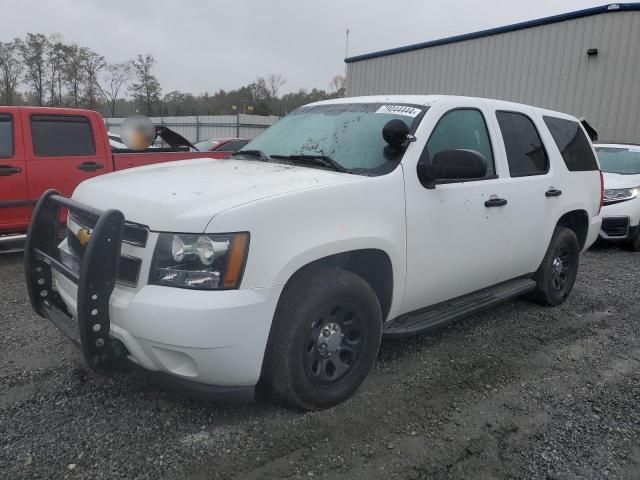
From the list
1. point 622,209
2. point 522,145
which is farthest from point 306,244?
point 622,209

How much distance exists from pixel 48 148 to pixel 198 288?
4.92 metres

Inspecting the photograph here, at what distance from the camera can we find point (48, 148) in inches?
248

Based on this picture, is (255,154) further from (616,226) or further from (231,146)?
(231,146)

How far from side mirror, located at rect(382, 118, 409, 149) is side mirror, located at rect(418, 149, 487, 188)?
0.21 metres

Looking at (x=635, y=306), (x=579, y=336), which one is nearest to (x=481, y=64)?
(x=635, y=306)

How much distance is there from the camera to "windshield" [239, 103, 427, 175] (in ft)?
10.6

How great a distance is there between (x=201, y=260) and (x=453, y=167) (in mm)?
1633

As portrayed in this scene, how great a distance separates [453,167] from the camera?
10.4ft

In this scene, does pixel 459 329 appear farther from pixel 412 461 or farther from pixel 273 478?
pixel 273 478

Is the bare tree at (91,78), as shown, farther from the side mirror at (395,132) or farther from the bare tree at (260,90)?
the side mirror at (395,132)

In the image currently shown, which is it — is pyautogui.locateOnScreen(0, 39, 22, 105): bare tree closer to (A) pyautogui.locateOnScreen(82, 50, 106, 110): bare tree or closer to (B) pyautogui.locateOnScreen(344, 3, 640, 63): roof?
(A) pyautogui.locateOnScreen(82, 50, 106, 110): bare tree

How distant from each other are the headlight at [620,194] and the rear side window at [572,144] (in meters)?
3.17

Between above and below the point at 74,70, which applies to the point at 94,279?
below

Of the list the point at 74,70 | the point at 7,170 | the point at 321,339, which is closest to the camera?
the point at 321,339
